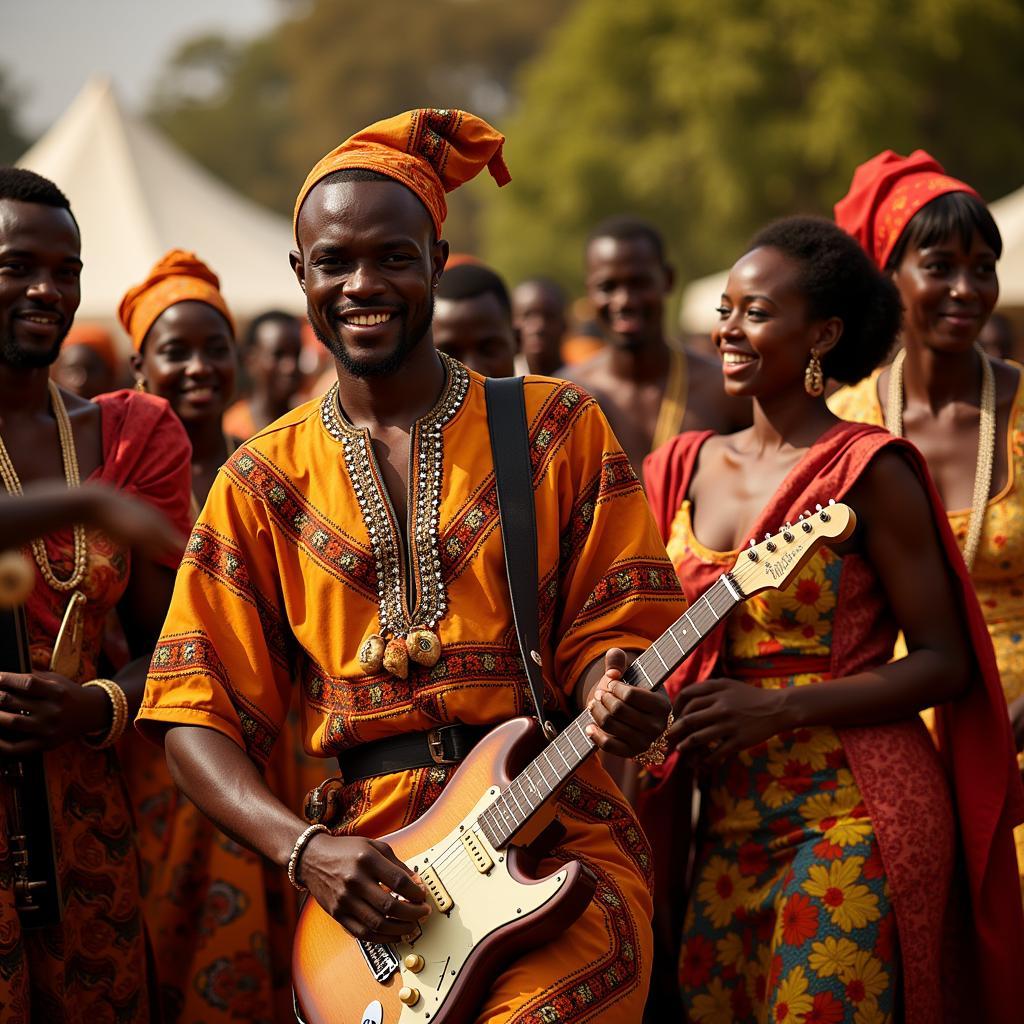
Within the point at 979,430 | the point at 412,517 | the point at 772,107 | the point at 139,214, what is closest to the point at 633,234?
the point at 979,430

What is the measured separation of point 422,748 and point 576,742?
45 centimetres

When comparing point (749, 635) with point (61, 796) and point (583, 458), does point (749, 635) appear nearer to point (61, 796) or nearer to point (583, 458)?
point (583, 458)

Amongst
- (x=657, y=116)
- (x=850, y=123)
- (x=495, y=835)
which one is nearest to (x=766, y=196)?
(x=850, y=123)

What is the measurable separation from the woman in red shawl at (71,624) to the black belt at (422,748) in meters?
0.97

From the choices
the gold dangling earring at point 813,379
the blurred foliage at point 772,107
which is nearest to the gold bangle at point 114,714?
the gold dangling earring at point 813,379

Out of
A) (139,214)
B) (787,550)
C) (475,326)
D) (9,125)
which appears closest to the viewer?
(787,550)

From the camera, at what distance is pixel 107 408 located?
4.97m

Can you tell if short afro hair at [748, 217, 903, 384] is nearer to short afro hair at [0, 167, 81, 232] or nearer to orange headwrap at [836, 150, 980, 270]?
orange headwrap at [836, 150, 980, 270]

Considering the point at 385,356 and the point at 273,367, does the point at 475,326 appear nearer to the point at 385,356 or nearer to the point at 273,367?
the point at 273,367

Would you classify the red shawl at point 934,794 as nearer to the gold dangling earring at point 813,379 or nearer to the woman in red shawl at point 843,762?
the woman in red shawl at point 843,762

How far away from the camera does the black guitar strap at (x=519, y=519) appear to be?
391 centimetres

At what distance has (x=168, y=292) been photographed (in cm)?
657

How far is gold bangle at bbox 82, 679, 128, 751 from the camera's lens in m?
4.56

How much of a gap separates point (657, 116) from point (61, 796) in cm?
3689
